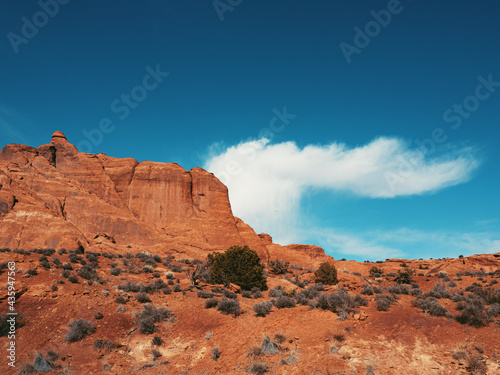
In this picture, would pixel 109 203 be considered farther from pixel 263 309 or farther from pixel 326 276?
pixel 263 309

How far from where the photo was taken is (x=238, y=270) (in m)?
25.7

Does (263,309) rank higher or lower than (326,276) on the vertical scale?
lower

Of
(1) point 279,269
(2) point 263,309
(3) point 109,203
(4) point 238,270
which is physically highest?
(3) point 109,203

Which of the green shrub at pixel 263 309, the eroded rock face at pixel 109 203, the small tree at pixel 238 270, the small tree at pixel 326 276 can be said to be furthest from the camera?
the eroded rock face at pixel 109 203

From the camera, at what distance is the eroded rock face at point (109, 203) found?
126 feet

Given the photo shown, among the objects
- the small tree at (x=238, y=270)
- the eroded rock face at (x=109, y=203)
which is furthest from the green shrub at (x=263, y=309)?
the eroded rock face at (x=109, y=203)

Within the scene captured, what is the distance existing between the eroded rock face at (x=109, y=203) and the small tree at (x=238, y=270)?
20.7 meters

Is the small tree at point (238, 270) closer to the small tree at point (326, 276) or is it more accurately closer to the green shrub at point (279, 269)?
the small tree at point (326, 276)

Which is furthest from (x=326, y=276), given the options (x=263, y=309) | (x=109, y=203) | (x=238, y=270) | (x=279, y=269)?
(x=109, y=203)

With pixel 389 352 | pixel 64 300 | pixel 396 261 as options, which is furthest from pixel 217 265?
pixel 396 261

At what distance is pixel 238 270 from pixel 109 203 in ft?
116

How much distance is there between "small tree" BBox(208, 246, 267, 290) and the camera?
2509 cm

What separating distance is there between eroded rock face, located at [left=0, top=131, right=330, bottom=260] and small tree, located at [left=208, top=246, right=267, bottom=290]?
67.9ft

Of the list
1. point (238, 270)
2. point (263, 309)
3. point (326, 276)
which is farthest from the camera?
point (326, 276)
